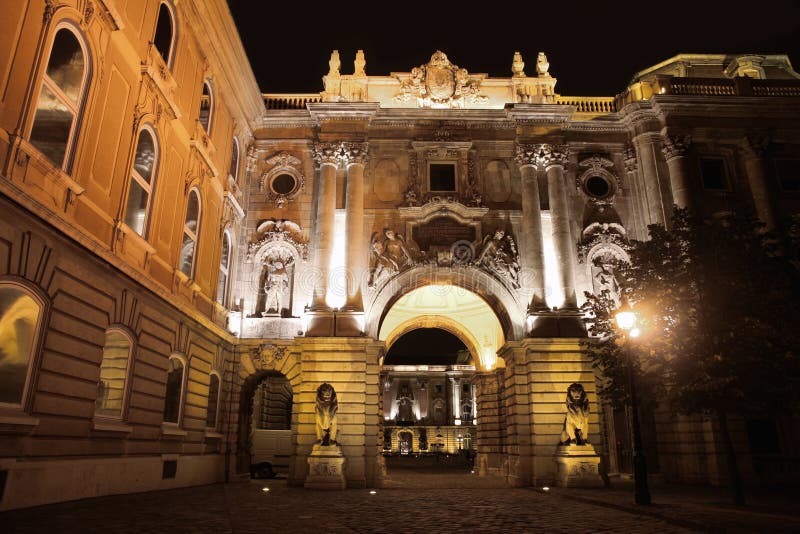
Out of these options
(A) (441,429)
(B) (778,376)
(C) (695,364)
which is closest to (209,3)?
(C) (695,364)

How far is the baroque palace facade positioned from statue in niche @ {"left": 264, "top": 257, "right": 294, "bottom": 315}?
0.10m

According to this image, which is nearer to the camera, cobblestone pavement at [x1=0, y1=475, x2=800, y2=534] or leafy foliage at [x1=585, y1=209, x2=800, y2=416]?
cobblestone pavement at [x1=0, y1=475, x2=800, y2=534]

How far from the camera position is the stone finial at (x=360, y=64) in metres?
26.6

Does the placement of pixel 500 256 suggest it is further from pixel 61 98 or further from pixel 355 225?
pixel 61 98

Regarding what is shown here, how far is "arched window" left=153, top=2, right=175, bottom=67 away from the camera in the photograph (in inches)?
661

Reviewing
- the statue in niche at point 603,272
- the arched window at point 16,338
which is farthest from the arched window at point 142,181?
the statue in niche at point 603,272

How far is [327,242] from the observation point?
23.9 meters

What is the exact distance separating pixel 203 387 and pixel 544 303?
13477 mm

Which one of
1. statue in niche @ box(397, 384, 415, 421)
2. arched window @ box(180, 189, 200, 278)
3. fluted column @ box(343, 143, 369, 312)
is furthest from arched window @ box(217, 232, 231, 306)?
statue in niche @ box(397, 384, 415, 421)

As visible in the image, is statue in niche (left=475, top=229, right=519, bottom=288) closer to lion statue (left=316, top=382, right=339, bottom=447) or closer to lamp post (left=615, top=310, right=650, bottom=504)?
lion statue (left=316, top=382, right=339, bottom=447)

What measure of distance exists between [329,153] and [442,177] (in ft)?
16.9

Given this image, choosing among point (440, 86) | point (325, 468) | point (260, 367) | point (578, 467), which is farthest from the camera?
point (440, 86)

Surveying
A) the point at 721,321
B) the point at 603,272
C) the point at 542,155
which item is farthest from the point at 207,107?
the point at 721,321

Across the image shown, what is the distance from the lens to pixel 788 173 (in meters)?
25.5
